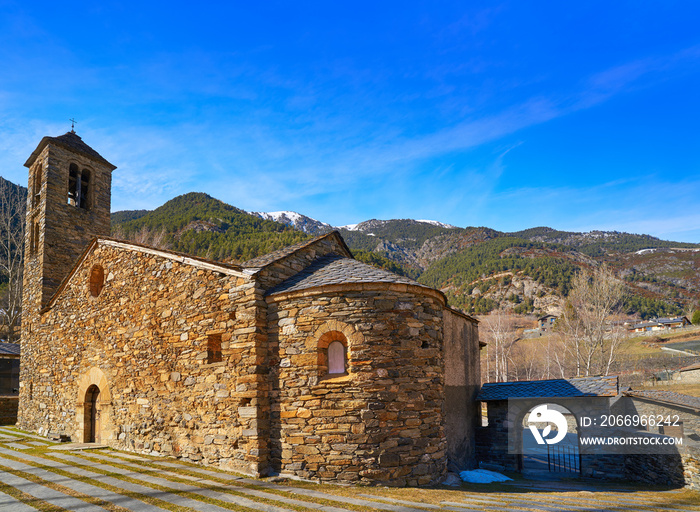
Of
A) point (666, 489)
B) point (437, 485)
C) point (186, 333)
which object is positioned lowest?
point (666, 489)

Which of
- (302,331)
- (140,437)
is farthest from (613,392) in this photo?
(140,437)

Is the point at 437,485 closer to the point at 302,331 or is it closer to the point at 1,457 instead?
the point at 302,331

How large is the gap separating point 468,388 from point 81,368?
1183 centimetres

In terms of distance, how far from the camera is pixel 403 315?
29.1ft

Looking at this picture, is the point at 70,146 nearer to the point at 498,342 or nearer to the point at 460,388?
the point at 460,388

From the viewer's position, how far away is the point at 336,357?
9.04m

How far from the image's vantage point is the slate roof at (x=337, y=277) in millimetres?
8852

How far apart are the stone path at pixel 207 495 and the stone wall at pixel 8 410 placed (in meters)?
11.0

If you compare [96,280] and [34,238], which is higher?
[34,238]

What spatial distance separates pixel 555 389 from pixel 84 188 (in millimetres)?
18505

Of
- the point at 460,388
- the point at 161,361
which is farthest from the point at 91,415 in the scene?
the point at 460,388

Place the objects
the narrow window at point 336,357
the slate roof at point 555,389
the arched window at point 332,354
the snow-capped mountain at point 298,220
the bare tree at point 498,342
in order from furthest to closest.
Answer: the snow-capped mountain at point 298,220
the bare tree at point 498,342
the slate roof at point 555,389
the narrow window at point 336,357
the arched window at point 332,354

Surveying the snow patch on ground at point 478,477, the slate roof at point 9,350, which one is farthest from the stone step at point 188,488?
the slate roof at point 9,350

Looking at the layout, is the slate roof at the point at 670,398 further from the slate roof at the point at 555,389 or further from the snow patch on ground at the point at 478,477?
the snow patch on ground at the point at 478,477
